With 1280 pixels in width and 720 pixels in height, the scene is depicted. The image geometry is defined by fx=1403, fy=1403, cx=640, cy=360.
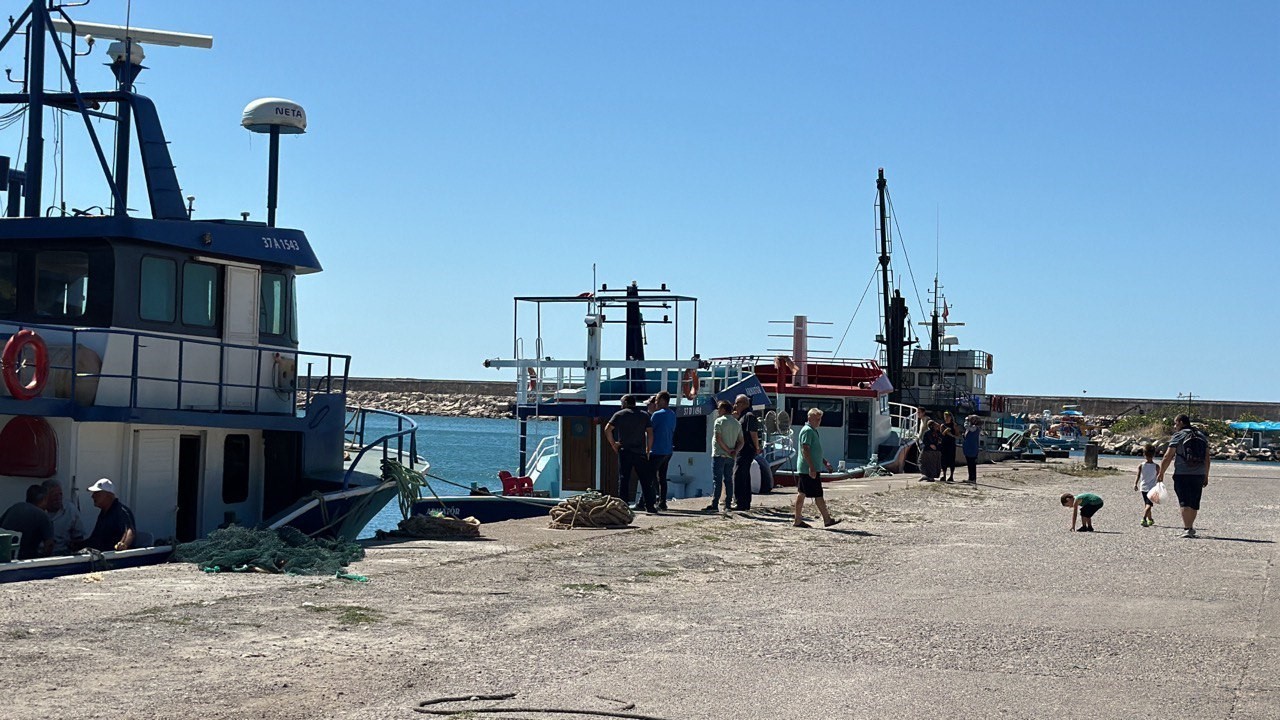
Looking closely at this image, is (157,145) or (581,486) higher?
(157,145)

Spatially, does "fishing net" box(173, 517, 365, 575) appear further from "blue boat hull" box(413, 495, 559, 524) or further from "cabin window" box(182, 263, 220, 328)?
"blue boat hull" box(413, 495, 559, 524)

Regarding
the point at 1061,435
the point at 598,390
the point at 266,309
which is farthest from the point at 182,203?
the point at 1061,435

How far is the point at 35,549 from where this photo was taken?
12.3 metres

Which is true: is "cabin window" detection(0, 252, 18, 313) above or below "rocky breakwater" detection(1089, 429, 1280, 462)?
above

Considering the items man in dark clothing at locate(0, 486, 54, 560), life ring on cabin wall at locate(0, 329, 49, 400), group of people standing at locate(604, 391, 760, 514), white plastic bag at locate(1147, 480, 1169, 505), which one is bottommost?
man in dark clothing at locate(0, 486, 54, 560)

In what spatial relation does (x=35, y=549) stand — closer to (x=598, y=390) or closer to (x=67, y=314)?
(x=67, y=314)

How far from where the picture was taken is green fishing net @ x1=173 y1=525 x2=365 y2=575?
37.9 ft

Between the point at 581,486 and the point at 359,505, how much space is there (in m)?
8.01

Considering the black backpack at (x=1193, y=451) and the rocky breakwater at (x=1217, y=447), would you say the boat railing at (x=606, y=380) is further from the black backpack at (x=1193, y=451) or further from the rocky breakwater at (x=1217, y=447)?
the rocky breakwater at (x=1217, y=447)

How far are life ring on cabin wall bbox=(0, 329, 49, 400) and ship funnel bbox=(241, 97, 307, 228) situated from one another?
180 inches

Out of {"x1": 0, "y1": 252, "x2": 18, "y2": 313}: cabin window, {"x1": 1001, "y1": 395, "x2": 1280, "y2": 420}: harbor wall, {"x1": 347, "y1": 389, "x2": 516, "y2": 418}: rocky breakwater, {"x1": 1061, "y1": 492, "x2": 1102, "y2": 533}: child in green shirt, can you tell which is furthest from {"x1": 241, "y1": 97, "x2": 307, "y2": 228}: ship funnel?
{"x1": 347, "y1": 389, "x2": 516, "y2": 418}: rocky breakwater

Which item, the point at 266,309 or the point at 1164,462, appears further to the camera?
the point at 1164,462

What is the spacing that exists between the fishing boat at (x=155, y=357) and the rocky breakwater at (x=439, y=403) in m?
133

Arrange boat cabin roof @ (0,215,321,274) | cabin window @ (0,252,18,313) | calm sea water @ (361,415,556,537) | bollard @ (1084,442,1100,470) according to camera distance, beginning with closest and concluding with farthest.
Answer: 1. boat cabin roof @ (0,215,321,274)
2. cabin window @ (0,252,18,313)
3. bollard @ (1084,442,1100,470)
4. calm sea water @ (361,415,556,537)
